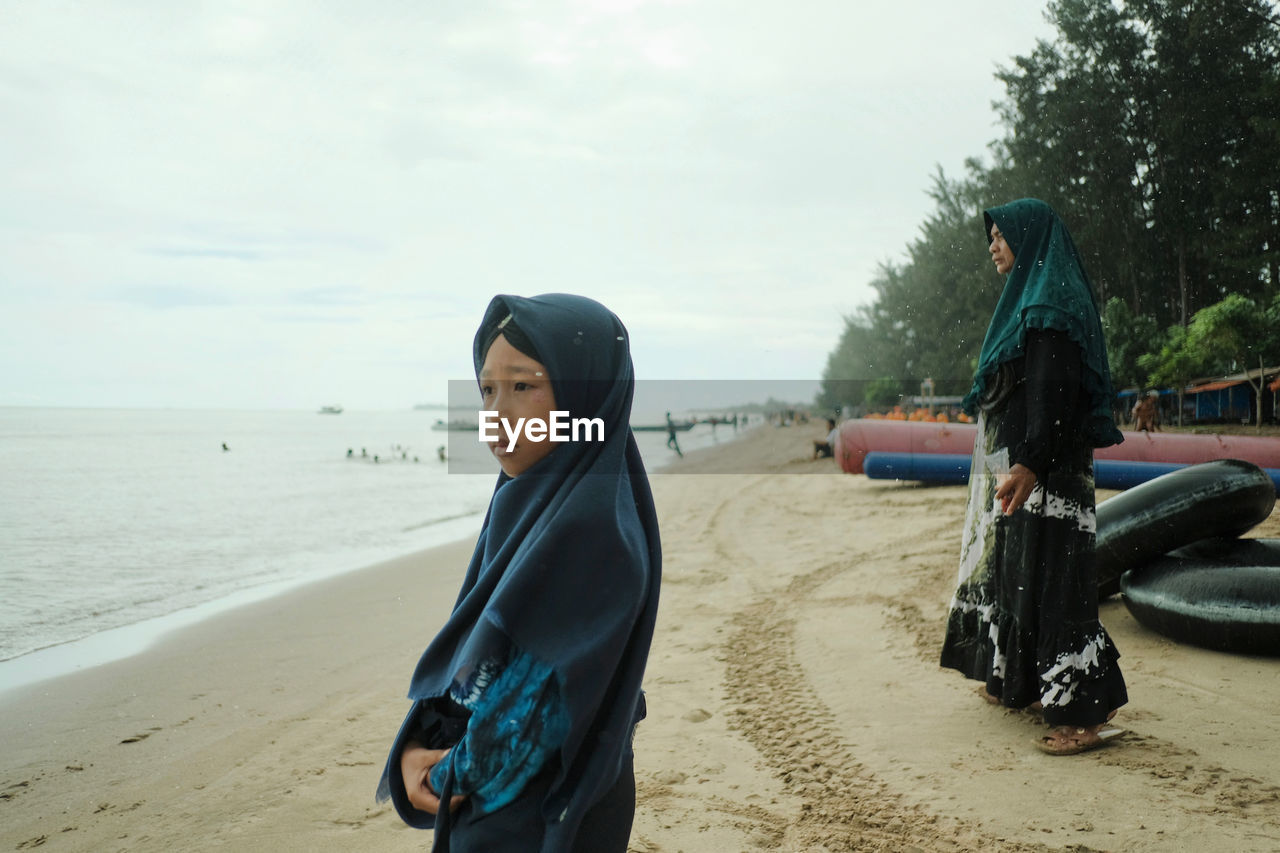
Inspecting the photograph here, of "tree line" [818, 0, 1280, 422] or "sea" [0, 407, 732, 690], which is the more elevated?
"tree line" [818, 0, 1280, 422]

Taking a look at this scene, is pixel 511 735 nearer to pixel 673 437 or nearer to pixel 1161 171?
pixel 1161 171

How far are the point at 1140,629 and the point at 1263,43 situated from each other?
14.2m

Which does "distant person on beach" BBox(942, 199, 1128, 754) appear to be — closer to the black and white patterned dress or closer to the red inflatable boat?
the black and white patterned dress

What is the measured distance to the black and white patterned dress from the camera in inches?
115

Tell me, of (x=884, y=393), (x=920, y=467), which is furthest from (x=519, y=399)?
(x=884, y=393)

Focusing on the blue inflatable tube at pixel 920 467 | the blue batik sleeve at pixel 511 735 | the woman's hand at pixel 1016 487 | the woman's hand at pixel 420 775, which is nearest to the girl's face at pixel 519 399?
the blue batik sleeve at pixel 511 735

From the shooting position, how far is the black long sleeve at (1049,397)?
2.89 m

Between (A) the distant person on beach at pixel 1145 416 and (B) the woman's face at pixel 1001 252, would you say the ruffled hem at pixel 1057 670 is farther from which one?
(A) the distant person on beach at pixel 1145 416

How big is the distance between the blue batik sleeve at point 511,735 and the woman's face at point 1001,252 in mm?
2688

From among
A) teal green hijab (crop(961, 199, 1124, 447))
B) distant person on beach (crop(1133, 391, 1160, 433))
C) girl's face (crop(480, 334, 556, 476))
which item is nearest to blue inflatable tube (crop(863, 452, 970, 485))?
distant person on beach (crop(1133, 391, 1160, 433))

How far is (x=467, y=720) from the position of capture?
131 cm

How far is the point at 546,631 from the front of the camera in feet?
3.84

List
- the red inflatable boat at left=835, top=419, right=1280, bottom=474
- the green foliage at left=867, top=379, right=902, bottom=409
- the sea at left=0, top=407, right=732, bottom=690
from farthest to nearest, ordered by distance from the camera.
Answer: the green foliage at left=867, top=379, right=902, bottom=409, the red inflatable boat at left=835, top=419, right=1280, bottom=474, the sea at left=0, top=407, right=732, bottom=690

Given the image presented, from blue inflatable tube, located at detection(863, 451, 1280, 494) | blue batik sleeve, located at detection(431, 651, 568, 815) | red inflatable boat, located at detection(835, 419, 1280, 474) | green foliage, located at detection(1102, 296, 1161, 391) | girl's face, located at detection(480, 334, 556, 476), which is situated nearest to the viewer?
blue batik sleeve, located at detection(431, 651, 568, 815)
